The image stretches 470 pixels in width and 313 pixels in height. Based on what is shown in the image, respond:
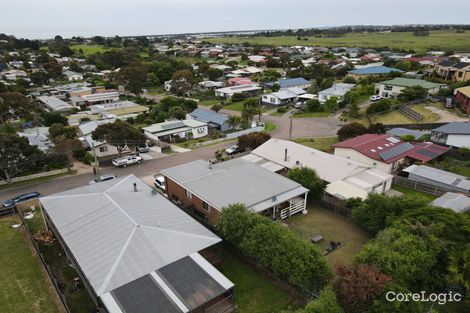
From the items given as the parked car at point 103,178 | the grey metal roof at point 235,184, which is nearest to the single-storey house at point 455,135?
the grey metal roof at point 235,184

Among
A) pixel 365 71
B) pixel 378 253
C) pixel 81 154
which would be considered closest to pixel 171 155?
pixel 81 154

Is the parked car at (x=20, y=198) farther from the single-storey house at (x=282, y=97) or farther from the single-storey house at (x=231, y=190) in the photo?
the single-storey house at (x=282, y=97)

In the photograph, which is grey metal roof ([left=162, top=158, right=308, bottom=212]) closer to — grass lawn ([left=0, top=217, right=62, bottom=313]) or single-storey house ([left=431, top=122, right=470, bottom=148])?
grass lawn ([left=0, top=217, right=62, bottom=313])

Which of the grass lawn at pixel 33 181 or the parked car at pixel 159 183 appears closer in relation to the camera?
the parked car at pixel 159 183

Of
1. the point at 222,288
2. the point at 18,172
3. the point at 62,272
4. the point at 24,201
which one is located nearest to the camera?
the point at 222,288

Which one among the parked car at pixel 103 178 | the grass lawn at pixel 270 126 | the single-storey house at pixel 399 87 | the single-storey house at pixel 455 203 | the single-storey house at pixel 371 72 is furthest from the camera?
the single-storey house at pixel 371 72

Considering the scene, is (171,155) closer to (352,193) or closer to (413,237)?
(352,193)

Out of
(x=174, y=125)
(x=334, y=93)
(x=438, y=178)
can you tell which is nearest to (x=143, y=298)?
(x=438, y=178)

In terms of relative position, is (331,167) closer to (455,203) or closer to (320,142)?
(455,203)
